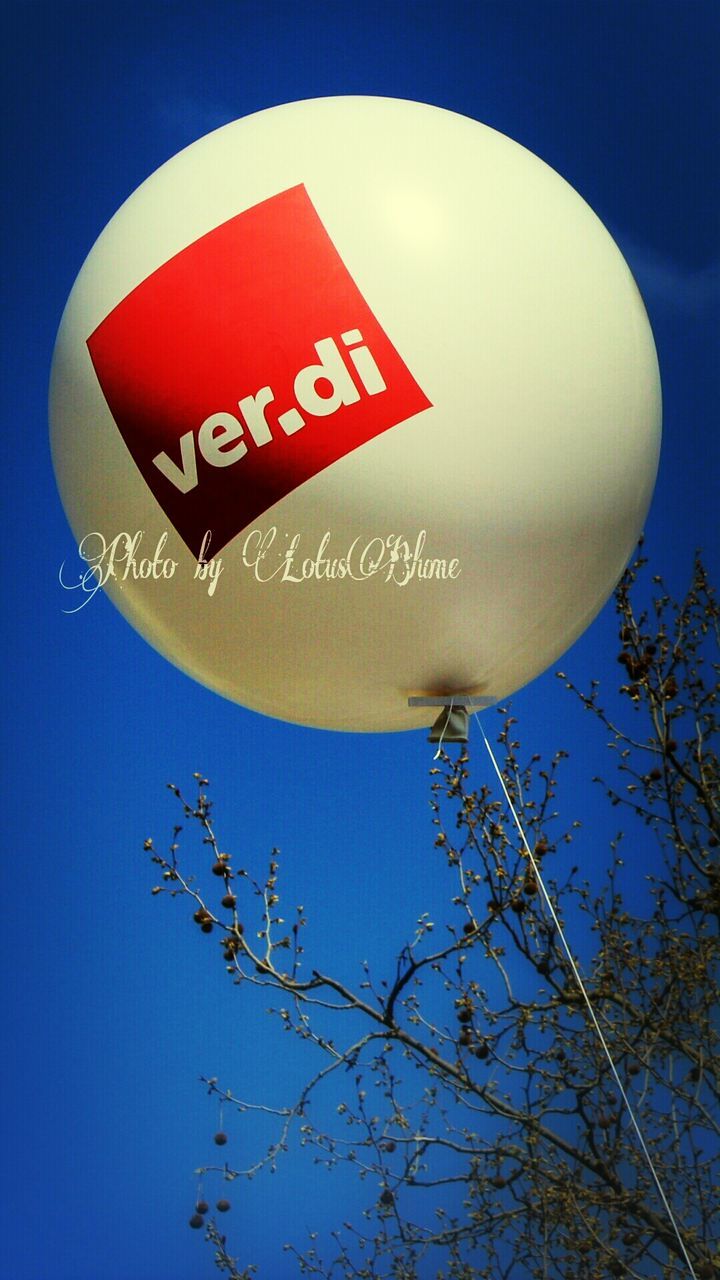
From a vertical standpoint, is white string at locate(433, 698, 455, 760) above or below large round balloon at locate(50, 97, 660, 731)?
below

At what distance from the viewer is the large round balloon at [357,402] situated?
4.37ft

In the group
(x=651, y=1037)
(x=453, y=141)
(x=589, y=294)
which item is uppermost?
(x=453, y=141)

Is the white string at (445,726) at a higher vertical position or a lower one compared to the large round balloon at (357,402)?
lower

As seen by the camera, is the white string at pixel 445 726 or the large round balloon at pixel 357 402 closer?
the large round balloon at pixel 357 402

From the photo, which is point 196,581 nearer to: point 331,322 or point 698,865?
point 331,322

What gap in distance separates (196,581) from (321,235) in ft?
1.42

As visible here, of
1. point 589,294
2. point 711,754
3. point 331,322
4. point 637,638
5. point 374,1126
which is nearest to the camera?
point 331,322

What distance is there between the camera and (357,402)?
1.33m

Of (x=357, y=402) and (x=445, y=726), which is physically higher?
(x=357, y=402)

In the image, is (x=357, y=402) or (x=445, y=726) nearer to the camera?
(x=357, y=402)

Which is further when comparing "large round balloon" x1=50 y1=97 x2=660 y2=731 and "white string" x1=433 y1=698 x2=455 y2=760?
"white string" x1=433 y1=698 x2=455 y2=760

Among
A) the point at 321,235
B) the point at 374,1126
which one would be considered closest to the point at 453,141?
the point at 321,235

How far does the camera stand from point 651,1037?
2406mm

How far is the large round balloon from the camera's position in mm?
1332
